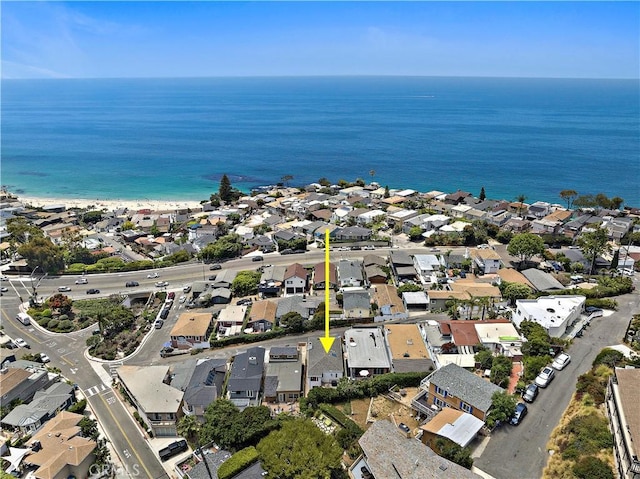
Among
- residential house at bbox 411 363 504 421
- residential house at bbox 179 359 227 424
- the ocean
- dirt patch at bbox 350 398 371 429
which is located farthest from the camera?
the ocean

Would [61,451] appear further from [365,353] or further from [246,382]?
[365,353]

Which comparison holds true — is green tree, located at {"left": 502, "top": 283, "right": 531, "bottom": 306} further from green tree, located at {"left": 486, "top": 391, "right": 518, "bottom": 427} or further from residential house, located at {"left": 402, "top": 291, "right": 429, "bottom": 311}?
green tree, located at {"left": 486, "top": 391, "right": 518, "bottom": 427}

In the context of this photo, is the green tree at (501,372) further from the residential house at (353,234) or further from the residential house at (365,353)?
the residential house at (353,234)

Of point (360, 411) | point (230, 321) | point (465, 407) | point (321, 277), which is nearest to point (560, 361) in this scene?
point (465, 407)

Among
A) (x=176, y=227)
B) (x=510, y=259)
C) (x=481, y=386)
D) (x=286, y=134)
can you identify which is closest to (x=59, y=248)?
(x=176, y=227)

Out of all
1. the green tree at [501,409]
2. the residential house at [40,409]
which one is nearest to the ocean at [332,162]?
the residential house at [40,409]

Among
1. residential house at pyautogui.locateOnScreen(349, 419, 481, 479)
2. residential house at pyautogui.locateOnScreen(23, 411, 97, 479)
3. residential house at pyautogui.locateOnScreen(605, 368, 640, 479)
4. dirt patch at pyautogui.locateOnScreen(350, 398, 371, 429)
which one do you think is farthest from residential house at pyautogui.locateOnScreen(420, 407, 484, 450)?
residential house at pyautogui.locateOnScreen(23, 411, 97, 479)
